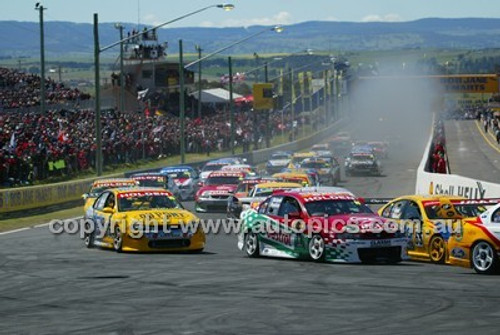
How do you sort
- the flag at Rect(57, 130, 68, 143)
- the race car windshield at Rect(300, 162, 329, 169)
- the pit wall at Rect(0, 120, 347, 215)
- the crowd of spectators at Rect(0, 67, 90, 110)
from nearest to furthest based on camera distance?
1. the pit wall at Rect(0, 120, 347, 215)
2. the flag at Rect(57, 130, 68, 143)
3. the race car windshield at Rect(300, 162, 329, 169)
4. the crowd of spectators at Rect(0, 67, 90, 110)

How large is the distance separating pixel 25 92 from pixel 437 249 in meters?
50.0

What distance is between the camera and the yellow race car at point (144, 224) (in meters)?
22.4

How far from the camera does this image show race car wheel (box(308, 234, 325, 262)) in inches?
787

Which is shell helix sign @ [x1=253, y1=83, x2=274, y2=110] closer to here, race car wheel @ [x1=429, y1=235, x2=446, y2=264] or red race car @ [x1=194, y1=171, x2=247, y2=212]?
red race car @ [x1=194, y1=171, x2=247, y2=212]

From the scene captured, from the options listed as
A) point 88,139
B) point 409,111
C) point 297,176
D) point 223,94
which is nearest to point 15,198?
point 297,176

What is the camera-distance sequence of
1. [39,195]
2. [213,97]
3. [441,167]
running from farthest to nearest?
[213,97] < [441,167] < [39,195]

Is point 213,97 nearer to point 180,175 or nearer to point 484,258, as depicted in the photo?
point 180,175

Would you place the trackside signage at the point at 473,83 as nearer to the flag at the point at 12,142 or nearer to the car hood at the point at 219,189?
the flag at the point at 12,142

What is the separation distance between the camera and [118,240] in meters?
23.1

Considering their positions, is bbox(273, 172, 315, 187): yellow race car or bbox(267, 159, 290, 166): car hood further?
bbox(267, 159, 290, 166): car hood

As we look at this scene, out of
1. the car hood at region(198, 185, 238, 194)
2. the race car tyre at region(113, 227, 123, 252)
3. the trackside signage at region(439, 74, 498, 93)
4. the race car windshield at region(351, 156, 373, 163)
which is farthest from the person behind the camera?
the trackside signage at region(439, 74, 498, 93)

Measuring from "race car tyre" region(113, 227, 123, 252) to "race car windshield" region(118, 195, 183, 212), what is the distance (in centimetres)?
57

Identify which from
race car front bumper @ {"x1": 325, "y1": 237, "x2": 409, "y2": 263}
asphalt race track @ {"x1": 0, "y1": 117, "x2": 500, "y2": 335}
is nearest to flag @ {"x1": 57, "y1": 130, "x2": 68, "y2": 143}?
asphalt race track @ {"x1": 0, "y1": 117, "x2": 500, "y2": 335}

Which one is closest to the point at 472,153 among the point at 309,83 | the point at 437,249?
the point at 309,83
